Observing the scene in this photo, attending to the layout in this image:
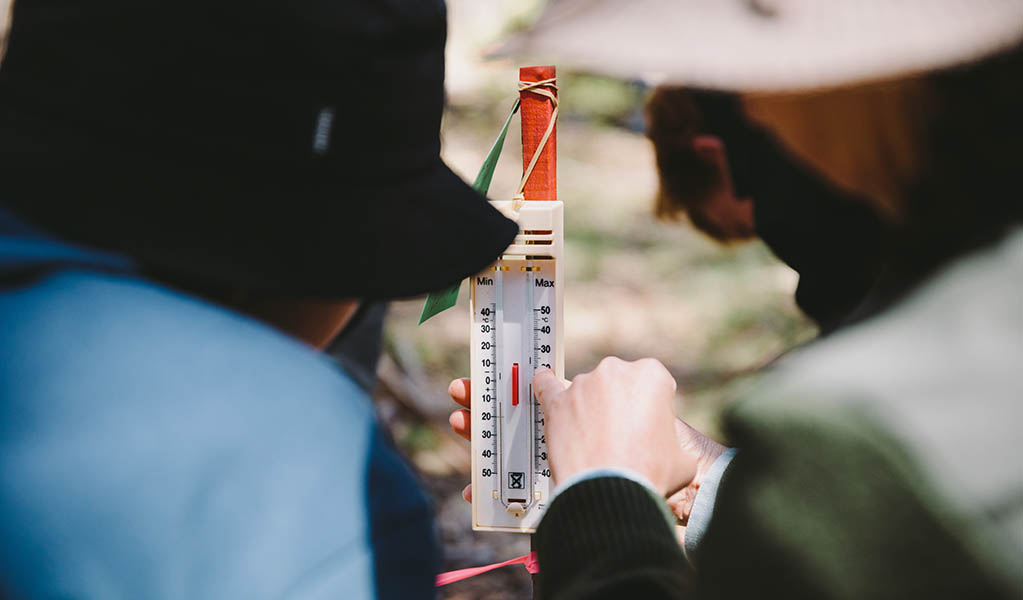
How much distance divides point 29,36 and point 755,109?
0.64 m

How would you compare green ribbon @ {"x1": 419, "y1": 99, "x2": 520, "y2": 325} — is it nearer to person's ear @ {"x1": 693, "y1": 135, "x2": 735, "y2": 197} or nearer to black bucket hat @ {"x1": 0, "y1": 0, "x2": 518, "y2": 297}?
person's ear @ {"x1": 693, "y1": 135, "x2": 735, "y2": 197}

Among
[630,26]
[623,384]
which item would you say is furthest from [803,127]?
[623,384]

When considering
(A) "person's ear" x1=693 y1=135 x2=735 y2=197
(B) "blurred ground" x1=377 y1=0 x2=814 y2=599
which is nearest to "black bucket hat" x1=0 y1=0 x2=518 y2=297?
(A) "person's ear" x1=693 y1=135 x2=735 y2=197

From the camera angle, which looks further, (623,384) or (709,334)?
→ (709,334)

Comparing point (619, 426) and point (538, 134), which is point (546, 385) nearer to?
point (619, 426)

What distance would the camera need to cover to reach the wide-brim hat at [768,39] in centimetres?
56

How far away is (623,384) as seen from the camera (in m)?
1.10

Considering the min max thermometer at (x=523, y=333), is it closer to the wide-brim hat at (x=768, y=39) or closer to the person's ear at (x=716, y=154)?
the person's ear at (x=716, y=154)

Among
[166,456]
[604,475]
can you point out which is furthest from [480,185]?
[166,456]

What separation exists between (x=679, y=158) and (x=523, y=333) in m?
0.47

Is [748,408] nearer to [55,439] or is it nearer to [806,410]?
[806,410]

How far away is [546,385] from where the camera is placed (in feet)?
3.94

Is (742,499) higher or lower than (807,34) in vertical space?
lower

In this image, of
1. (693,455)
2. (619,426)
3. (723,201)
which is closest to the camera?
(619,426)
